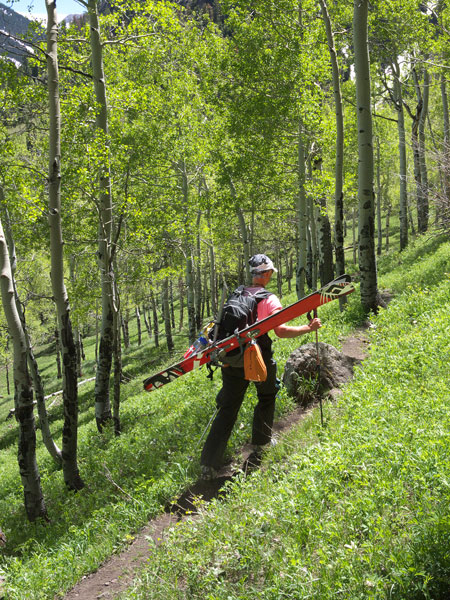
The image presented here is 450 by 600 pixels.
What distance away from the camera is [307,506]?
162 inches

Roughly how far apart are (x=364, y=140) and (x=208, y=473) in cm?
868

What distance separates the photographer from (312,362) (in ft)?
25.8

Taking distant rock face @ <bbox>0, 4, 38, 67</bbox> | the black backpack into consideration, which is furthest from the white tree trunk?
distant rock face @ <bbox>0, 4, 38, 67</bbox>

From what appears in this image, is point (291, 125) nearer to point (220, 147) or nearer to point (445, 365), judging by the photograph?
point (220, 147)

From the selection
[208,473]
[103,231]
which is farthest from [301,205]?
[208,473]

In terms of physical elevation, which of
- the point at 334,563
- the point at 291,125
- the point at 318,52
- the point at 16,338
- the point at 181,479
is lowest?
the point at 181,479

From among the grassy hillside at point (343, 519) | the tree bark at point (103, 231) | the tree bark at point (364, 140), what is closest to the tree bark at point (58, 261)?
the tree bark at point (103, 231)

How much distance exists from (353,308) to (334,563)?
29.5ft

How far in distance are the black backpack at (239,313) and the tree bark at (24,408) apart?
13.4 feet

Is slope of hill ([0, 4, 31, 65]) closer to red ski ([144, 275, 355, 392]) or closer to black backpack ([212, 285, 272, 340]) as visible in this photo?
black backpack ([212, 285, 272, 340])

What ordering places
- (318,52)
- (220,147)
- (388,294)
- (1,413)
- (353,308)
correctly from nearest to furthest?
(353,308)
(388,294)
(318,52)
(220,147)
(1,413)

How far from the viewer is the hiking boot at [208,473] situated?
6.18m

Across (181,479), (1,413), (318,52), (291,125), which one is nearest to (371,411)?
(181,479)

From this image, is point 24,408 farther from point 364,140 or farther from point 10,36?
point 364,140
